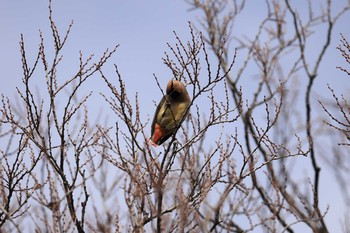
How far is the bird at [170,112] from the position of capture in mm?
4086

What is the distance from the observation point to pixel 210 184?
3.90 m

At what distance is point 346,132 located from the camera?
370cm

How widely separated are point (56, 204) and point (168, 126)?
1.52 m

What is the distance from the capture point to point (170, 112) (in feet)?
13.8

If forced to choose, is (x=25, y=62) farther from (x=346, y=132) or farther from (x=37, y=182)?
(x=346, y=132)

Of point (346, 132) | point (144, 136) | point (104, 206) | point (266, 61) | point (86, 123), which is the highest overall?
point (266, 61)

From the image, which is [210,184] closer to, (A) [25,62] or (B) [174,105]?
(B) [174,105]

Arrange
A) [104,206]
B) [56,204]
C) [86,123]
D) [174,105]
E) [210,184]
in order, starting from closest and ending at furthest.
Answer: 1. [104,206]
2. [56,204]
3. [210,184]
4. [174,105]
5. [86,123]

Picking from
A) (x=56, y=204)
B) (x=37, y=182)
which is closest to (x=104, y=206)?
(x=56, y=204)

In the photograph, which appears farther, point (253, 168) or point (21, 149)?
point (21, 149)

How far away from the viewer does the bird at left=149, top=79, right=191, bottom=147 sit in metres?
4.09


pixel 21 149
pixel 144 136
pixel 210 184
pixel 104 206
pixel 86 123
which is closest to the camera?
pixel 104 206

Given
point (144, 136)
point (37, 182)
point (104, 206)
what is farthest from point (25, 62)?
point (104, 206)

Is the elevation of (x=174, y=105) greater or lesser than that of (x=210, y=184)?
greater
